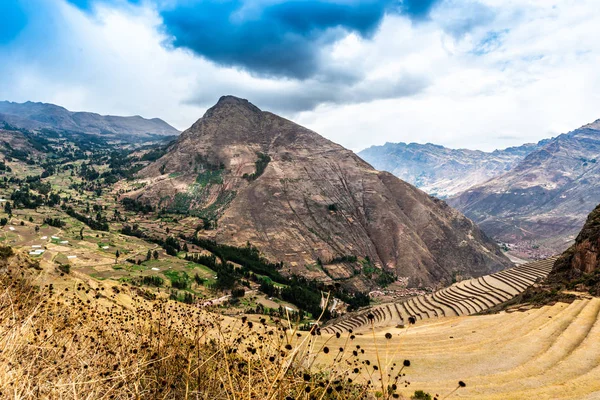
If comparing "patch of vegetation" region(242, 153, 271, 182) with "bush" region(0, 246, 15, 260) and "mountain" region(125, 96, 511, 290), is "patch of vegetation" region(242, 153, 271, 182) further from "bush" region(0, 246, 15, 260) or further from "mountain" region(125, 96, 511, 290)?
"bush" region(0, 246, 15, 260)

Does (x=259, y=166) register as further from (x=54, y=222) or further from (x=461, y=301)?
(x=461, y=301)

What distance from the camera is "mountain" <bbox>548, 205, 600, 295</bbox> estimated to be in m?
37.2

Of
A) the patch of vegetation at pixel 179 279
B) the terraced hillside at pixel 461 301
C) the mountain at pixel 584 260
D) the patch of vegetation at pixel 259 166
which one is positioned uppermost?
the patch of vegetation at pixel 259 166

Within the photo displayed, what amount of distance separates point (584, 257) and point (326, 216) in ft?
386

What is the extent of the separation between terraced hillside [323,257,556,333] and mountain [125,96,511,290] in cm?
5482

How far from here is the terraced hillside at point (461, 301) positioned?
51188mm

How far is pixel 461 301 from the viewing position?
54.6 meters

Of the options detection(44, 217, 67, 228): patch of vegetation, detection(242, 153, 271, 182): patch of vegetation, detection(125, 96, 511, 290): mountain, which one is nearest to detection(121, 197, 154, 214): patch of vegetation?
detection(125, 96, 511, 290): mountain

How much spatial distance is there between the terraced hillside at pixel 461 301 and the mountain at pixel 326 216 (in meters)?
54.8

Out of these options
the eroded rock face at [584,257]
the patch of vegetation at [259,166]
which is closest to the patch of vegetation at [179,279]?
the eroded rock face at [584,257]

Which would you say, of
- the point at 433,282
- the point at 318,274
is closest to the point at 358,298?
the point at 318,274

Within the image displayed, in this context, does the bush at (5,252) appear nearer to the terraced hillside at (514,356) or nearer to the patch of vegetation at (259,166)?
the terraced hillside at (514,356)

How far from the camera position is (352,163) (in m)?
194

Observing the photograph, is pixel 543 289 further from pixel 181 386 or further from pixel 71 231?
pixel 71 231
